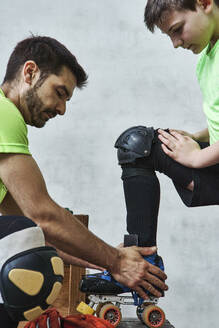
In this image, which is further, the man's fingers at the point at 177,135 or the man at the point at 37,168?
the man's fingers at the point at 177,135

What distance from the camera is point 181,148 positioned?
4.77 feet

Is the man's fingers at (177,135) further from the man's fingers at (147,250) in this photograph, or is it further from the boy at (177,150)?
the man's fingers at (147,250)

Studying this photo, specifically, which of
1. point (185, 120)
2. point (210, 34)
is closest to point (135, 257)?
point (210, 34)

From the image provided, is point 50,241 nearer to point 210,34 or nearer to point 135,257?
point 135,257

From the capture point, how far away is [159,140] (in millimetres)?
1511

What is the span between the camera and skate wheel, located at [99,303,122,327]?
1652 mm

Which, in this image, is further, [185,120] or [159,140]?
[185,120]

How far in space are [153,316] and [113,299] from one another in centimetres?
16

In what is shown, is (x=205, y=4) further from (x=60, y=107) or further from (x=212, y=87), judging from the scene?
(x=60, y=107)

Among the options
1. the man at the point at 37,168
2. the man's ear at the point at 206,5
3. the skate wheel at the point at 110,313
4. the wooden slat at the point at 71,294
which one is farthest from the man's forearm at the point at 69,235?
the man's ear at the point at 206,5

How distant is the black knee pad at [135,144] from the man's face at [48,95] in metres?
0.26

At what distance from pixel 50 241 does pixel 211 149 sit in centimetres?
57

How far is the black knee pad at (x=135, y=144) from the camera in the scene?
147 centimetres

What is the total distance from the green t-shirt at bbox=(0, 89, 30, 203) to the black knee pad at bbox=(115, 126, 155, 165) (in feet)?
1.16
